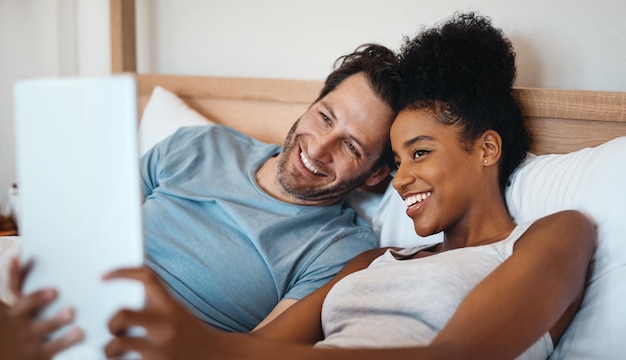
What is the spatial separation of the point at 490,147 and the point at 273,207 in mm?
514

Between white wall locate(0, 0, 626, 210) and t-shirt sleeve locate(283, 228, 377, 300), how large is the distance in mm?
558

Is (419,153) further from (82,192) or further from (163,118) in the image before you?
(163,118)

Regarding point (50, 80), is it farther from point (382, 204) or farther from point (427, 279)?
point (382, 204)

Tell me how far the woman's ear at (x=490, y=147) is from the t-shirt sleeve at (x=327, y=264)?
34 cm

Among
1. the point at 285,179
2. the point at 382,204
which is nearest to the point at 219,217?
the point at 285,179

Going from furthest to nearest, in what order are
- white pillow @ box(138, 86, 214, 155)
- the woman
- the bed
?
white pillow @ box(138, 86, 214, 155), the bed, the woman

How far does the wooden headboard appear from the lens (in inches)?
53.6

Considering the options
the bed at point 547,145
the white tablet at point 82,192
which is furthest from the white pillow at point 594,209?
the white tablet at point 82,192

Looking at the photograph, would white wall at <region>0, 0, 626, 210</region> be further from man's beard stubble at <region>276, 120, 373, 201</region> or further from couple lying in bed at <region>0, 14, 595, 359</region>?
man's beard stubble at <region>276, 120, 373, 201</region>

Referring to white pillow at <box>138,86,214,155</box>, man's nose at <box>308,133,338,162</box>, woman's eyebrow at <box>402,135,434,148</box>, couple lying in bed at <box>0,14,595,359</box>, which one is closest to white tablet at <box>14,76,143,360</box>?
couple lying in bed at <box>0,14,595,359</box>

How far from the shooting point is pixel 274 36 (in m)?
2.00

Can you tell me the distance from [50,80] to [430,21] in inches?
44.7

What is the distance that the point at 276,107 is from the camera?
6.20 feet

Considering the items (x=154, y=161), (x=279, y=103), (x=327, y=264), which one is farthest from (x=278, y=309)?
(x=279, y=103)
